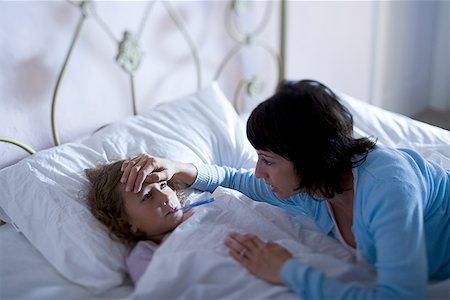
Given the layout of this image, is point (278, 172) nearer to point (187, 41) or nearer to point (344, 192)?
point (344, 192)

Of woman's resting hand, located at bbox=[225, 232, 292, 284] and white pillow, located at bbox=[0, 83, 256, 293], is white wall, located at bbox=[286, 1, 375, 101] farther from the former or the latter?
woman's resting hand, located at bbox=[225, 232, 292, 284]

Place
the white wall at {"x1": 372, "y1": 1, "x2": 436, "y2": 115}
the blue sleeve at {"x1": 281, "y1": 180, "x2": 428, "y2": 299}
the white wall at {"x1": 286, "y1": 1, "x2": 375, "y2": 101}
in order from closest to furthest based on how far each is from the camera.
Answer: the blue sleeve at {"x1": 281, "y1": 180, "x2": 428, "y2": 299} < the white wall at {"x1": 286, "y1": 1, "x2": 375, "y2": 101} < the white wall at {"x1": 372, "y1": 1, "x2": 436, "y2": 115}

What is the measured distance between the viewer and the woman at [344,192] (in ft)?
3.20

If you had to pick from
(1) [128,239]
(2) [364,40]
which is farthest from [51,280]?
(2) [364,40]

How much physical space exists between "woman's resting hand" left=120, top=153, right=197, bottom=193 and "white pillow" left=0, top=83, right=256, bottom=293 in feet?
0.34

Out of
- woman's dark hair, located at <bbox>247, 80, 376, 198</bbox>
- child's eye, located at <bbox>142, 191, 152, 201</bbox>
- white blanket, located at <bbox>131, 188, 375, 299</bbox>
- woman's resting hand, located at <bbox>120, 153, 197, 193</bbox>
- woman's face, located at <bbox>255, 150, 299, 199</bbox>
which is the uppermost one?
woman's dark hair, located at <bbox>247, 80, 376, 198</bbox>

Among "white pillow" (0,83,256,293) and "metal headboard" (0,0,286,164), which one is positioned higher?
"metal headboard" (0,0,286,164)

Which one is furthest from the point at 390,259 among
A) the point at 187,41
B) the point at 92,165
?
the point at 187,41

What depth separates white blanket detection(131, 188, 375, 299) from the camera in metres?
1.05

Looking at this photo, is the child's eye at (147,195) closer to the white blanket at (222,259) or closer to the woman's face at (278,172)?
the white blanket at (222,259)

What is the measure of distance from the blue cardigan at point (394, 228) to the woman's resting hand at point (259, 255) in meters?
0.03

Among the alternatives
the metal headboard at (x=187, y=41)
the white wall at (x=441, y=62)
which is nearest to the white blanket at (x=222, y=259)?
the metal headboard at (x=187, y=41)

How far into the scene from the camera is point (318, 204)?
4.22 feet

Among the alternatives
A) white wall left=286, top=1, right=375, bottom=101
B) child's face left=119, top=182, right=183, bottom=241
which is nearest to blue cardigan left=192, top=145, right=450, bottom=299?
child's face left=119, top=182, right=183, bottom=241
